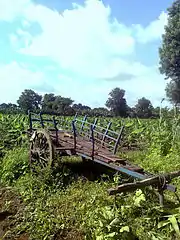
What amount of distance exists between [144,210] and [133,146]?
854 centimetres

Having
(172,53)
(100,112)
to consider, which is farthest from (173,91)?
(100,112)

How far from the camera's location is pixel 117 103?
107 feet

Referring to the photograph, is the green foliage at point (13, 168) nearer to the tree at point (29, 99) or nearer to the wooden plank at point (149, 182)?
the wooden plank at point (149, 182)

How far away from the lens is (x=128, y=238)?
147 inches

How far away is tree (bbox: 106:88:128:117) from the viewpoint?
31.7 m

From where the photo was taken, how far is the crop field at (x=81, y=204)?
13.1ft

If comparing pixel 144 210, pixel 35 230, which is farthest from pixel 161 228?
pixel 35 230

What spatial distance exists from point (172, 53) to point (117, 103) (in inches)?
363

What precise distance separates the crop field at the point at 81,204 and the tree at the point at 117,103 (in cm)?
2288

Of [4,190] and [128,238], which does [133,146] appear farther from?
[128,238]

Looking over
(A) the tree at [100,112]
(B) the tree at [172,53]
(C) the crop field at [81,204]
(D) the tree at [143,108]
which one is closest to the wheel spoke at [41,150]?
(C) the crop field at [81,204]

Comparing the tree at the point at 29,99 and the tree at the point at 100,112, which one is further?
the tree at the point at 29,99

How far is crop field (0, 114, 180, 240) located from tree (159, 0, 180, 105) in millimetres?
17556

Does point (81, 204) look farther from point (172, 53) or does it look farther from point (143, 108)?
point (143, 108)
